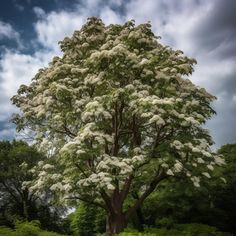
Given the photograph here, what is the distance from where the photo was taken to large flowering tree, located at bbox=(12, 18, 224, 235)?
13.5 meters

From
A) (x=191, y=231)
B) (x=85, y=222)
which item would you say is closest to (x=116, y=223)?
(x=191, y=231)

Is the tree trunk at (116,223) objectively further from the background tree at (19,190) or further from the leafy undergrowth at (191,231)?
the background tree at (19,190)

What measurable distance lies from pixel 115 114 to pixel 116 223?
4.94m

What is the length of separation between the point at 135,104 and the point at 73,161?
3.21 meters

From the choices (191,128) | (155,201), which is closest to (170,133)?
(191,128)

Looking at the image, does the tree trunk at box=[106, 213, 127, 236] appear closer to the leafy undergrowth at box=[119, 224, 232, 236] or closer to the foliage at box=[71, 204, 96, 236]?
the leafy undergrowth at box=[119, 224, 232, 236]

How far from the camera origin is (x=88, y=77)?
15.3 meters

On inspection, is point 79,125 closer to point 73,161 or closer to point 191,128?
point 73,161

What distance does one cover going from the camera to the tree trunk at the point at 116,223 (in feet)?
53.1

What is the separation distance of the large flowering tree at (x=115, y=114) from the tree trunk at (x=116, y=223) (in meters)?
0.04

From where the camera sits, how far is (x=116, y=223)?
1628 centimetres

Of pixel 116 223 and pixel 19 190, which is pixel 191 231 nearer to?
pixel 116 223

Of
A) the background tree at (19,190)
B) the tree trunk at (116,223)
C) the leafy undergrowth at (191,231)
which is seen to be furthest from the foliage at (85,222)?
the leafy undergrowth at (191,231)

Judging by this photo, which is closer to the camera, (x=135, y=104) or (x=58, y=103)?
(x=135, y=104)
